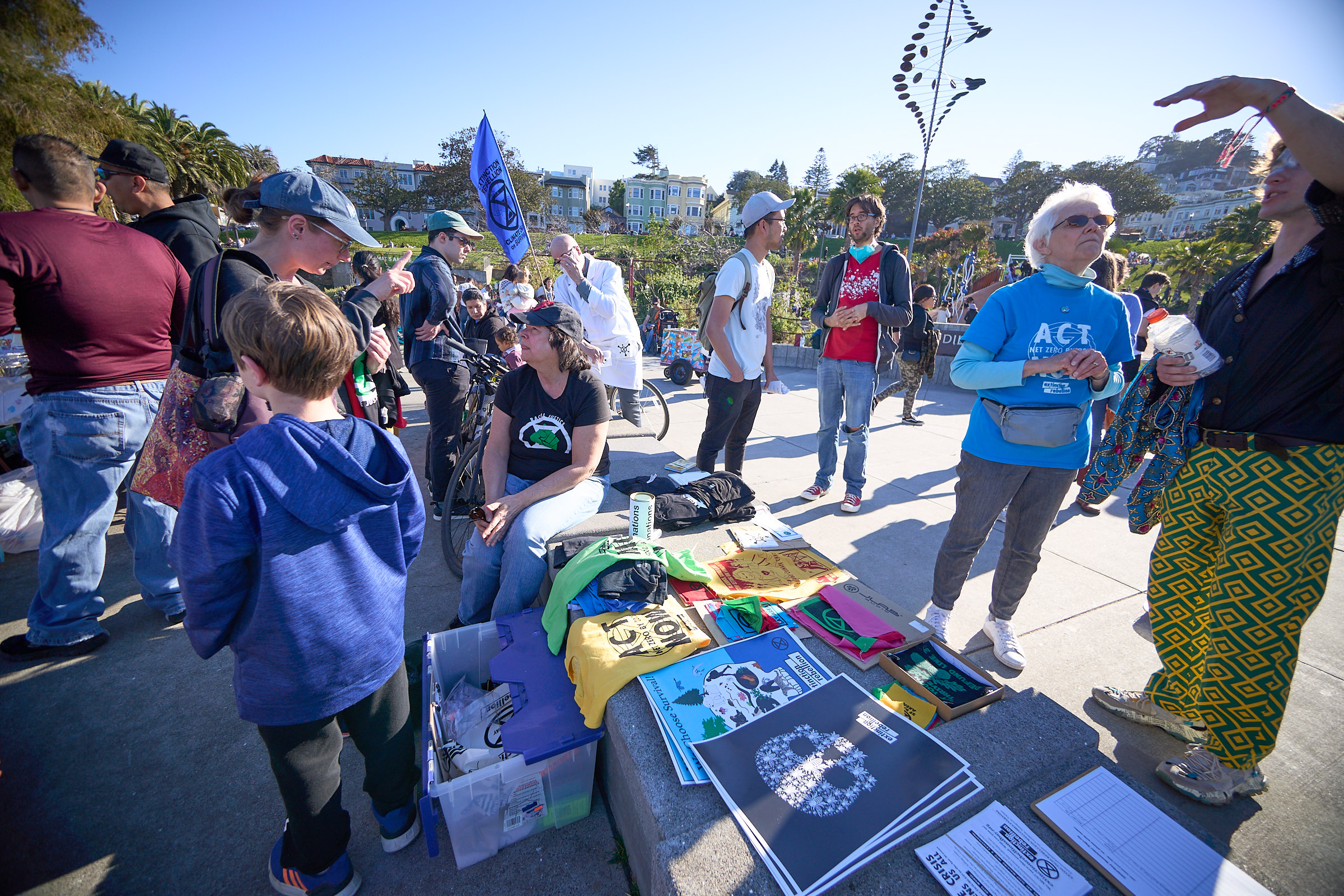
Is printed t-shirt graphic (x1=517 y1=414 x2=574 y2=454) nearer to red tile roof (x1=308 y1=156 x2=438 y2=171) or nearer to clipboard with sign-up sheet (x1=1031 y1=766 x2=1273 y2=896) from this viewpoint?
clipboard with sign-up sheet (x1=1031 y1=766 x2=1273 y2=896)

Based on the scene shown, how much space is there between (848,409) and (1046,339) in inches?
73.7

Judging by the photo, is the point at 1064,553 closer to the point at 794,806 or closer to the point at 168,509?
the point at 794,806

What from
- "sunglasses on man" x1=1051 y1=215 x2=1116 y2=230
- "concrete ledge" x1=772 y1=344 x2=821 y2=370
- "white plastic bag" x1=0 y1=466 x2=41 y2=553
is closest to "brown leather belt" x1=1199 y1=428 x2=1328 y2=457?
"sunglasses on man" x1=1051 y1=215 x2=1116 y2=230

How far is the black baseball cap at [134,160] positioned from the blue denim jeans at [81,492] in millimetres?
1187

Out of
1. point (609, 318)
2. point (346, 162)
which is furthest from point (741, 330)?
point (346, 162)

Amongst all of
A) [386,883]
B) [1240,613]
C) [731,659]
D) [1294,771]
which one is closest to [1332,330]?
[1240,613]

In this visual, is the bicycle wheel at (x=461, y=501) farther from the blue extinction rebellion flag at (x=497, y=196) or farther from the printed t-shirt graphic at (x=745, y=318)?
the blue extinction rebellion flag at (x=497, y=196)

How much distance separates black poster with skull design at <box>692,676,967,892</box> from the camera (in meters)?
1.26

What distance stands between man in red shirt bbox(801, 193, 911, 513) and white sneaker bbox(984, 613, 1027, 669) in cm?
157

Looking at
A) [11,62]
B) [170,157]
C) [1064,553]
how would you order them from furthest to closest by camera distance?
[170,157] < [11,62] < [1064,553]

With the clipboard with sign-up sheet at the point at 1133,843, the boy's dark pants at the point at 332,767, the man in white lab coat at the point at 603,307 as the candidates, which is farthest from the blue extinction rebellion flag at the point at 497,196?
the clipboard with sign-up sheet at the point at 1133,843

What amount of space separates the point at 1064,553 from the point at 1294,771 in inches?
72.6

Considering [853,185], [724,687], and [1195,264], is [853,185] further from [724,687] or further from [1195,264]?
[724,687]

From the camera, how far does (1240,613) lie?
5.81 feet
